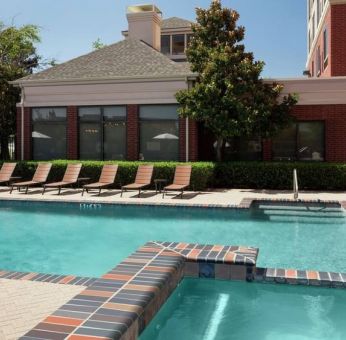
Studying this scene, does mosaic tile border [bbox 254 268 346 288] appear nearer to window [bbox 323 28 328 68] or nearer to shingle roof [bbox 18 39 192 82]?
shingle roof [bbox 18 39 192 82]

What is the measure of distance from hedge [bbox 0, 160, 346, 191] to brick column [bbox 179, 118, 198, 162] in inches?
56.4

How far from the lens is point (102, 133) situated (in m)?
20.4

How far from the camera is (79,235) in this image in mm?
10734

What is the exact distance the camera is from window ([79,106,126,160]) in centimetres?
2023

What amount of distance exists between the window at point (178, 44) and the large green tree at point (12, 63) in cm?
1724

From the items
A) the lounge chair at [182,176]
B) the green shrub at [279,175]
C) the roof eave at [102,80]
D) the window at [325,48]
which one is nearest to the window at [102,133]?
the roof eave at [102,80]

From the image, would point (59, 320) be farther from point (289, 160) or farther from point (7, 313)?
point (289, 160)

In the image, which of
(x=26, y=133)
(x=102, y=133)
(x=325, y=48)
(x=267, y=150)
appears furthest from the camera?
(x=325, y=48)

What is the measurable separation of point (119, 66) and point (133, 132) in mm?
3699

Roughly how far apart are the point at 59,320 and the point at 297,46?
38.6 meters

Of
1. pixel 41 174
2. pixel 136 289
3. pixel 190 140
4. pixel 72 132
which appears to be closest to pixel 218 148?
pixel 190 140

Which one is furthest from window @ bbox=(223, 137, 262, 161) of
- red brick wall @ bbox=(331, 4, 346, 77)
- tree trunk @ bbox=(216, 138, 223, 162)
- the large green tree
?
the large green tree

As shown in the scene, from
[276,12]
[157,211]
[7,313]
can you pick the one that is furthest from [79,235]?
[276,12]

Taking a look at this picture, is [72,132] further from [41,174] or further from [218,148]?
[218,148]
